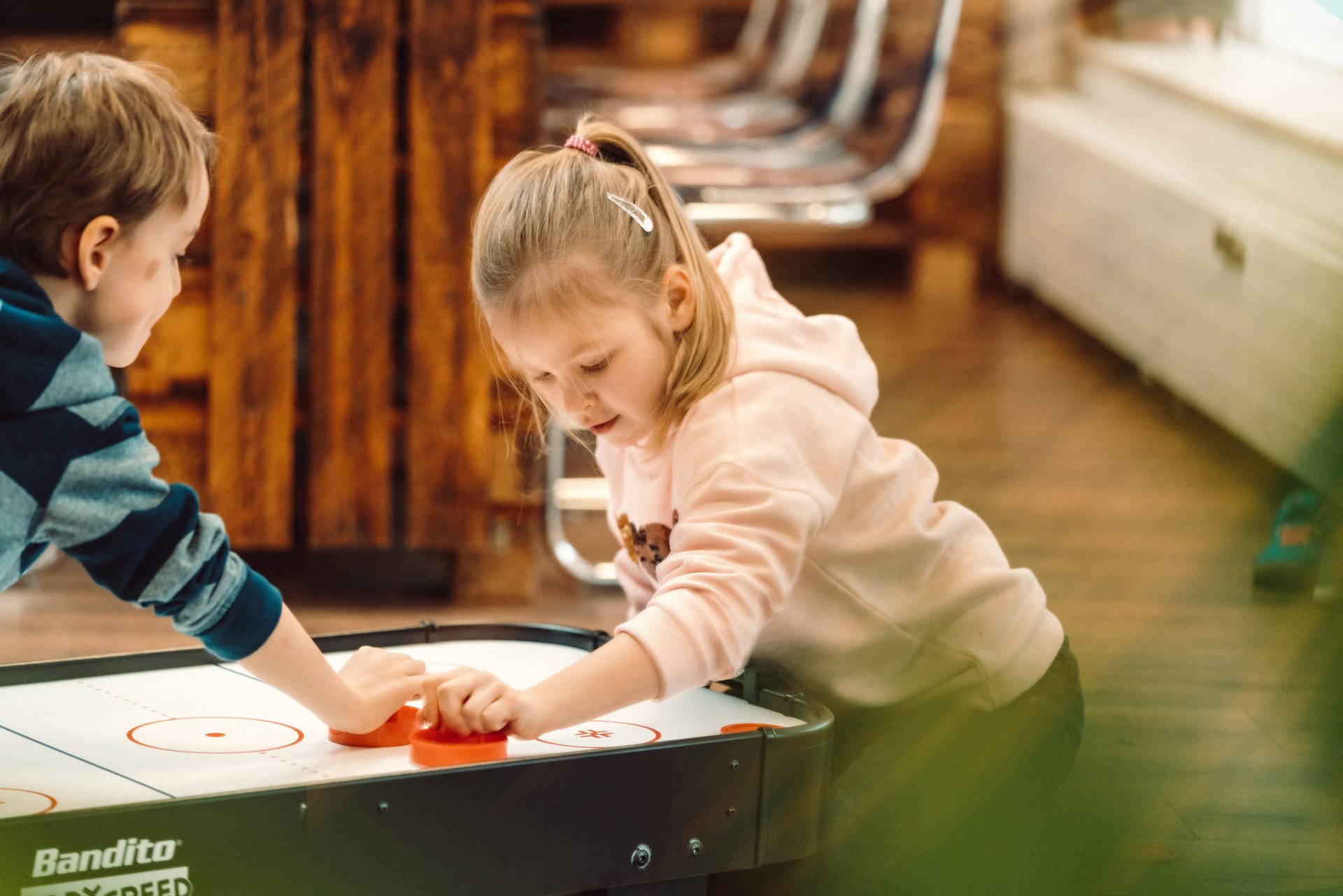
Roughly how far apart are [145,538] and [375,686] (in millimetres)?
224

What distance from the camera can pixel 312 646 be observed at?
0.98 meters

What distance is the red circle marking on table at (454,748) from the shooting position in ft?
3.13

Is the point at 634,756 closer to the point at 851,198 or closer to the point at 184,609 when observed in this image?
the point at 184,609

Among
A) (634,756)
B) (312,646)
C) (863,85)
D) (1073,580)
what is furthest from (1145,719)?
(863,85)

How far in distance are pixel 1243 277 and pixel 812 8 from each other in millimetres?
1990

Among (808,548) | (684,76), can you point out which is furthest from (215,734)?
(684,76)

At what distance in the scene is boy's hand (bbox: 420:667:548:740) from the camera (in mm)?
951

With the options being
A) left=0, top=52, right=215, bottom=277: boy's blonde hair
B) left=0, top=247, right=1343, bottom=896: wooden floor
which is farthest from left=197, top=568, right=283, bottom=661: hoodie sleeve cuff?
left=0, top=247, right=1343, bottom=896: wooden floor

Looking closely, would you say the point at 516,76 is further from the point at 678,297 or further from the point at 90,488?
the point at 90,488

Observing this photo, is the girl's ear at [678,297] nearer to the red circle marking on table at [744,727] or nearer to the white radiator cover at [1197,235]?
the red circle marking on table at [744,727]

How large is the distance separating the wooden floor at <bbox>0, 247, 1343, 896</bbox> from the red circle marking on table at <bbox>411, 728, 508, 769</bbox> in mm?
496

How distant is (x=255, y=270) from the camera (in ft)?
6.07

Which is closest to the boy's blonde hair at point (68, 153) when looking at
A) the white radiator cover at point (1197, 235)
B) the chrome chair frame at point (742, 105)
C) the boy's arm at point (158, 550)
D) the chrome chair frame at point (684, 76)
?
the boy's arm at point (158, 550)

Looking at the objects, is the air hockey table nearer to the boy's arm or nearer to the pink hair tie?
the boy's arm
